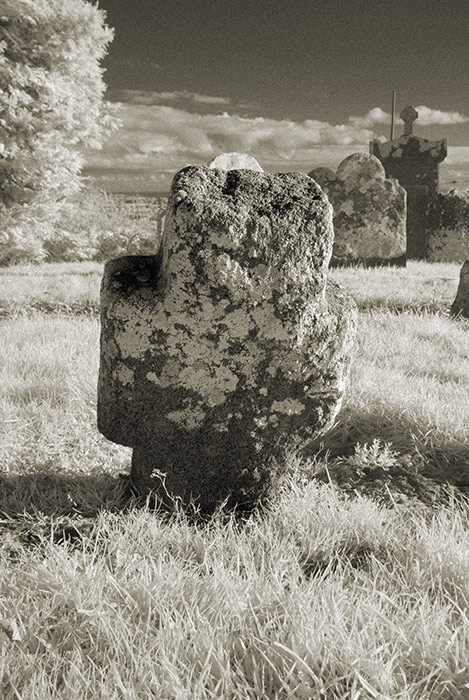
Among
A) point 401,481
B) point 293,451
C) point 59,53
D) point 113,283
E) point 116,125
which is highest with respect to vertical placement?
point 59,53

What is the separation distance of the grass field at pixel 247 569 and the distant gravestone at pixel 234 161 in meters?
5.90

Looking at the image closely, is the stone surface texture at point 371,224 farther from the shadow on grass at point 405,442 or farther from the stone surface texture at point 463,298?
the shadow on grass at point 405,442

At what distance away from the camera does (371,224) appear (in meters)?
12.4

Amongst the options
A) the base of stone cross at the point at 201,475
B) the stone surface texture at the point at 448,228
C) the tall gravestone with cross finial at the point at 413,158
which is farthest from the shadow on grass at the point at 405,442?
the tall gravestone with cross finial at the point at 413,158

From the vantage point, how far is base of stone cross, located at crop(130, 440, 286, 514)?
2816 mm

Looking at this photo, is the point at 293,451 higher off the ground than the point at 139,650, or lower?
higher

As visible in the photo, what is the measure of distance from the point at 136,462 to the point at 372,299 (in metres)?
6.24

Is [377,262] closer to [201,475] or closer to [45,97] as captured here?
[45,97]

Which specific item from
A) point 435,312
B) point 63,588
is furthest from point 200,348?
point 435,312

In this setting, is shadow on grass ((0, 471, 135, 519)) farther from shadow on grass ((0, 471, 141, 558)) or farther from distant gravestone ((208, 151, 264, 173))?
distant gravestone ((208, 151, 264, 173))

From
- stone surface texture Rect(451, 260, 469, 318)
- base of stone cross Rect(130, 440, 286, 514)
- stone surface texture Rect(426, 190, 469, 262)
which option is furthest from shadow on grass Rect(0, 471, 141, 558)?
stone surface texture Rect(426, 190, 469, 262)

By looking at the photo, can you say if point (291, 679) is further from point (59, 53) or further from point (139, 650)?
point (59, 53)

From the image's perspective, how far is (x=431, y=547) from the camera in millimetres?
2363

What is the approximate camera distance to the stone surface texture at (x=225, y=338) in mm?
2555
